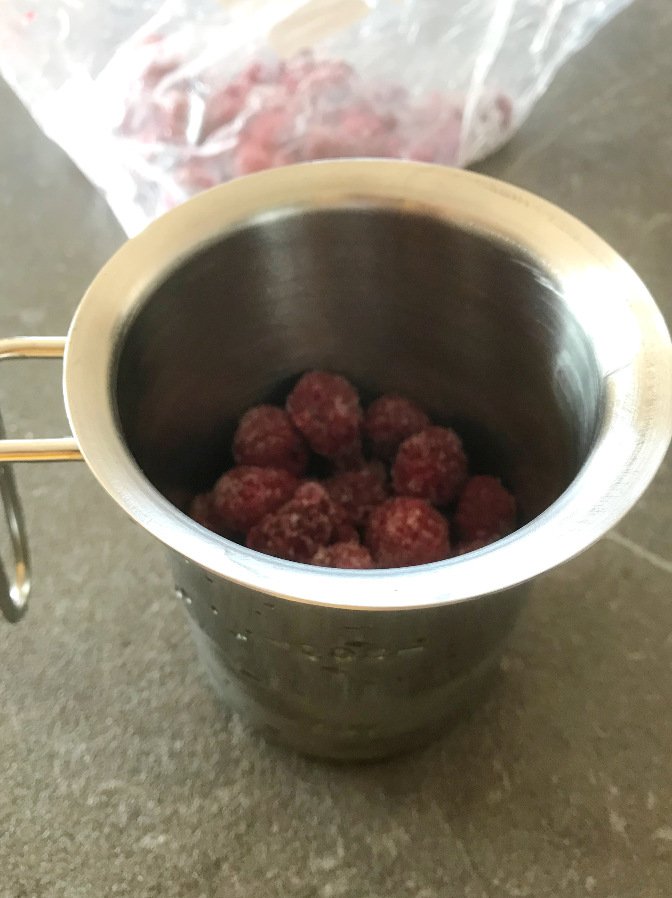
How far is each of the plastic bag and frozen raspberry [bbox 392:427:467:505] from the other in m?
0.40

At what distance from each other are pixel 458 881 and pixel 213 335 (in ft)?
1.39

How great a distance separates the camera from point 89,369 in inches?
19.1

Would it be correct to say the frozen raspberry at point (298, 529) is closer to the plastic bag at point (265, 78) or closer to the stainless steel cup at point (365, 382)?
the stainless steel cup at point (365, 382)

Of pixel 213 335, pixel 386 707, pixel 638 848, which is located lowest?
pixel 638 848

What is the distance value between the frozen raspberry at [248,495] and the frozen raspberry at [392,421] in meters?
0.10

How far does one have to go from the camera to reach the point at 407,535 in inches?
23.7

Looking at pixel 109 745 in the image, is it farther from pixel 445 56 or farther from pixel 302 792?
pixel 445 56

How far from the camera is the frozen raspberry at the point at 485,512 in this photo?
26.2 inches

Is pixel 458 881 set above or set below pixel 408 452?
below

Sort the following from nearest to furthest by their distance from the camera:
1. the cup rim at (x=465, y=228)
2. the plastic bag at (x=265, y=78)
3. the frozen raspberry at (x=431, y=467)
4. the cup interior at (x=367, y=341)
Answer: the cup rim at (x=465, y=228)
the cup interior at (x=367, y=341)
the frozen raspberry at (x=431, y=467)
the plastic bag at (x=265, y=78)

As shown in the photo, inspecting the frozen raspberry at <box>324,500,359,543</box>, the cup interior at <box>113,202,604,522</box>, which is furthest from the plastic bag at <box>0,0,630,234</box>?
the frozen raspberry at <box>324,500,359,543</box>

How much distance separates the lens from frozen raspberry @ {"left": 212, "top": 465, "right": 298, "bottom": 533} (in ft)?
2.11

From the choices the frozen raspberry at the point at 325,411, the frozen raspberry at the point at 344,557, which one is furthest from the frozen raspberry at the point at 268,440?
the frozen raspberry at the point at 344,557

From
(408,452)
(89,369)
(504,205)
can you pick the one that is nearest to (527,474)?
(408,452)
